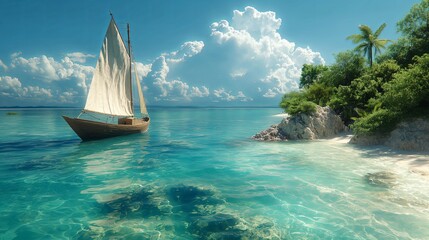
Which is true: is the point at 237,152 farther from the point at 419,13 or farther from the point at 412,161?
the point at 419,13

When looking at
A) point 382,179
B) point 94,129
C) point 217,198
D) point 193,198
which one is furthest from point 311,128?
point 94,129

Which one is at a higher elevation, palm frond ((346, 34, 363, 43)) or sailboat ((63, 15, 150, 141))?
palm frond ((346, 34, 363, 43))

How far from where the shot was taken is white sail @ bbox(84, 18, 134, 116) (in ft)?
89.5

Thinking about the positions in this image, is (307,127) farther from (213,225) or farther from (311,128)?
(213,225)

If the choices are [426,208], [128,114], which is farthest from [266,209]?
[128,114]

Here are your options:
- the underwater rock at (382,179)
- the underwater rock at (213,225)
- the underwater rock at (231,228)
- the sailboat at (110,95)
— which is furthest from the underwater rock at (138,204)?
the sailboat at (110,95)

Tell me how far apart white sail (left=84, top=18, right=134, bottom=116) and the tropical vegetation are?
18791 mm

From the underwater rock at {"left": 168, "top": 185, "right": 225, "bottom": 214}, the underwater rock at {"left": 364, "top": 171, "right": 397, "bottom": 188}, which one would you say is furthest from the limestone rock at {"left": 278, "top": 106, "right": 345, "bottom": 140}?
the underwater rock at {"left": 168, "top": 185, "right": 225, "bottom": 214}

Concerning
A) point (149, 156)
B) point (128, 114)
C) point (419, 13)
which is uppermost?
point (419, 13)

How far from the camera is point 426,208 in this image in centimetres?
823

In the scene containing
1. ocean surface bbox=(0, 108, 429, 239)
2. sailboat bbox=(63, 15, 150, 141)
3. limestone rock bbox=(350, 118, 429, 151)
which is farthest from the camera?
sailboat bbox=(63, 15, 150, 141)

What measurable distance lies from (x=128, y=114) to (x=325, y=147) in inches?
895

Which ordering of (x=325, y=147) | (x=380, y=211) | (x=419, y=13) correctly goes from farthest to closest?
(x=419, y=13)
(x=325, y=147)
(x=380, y=211)

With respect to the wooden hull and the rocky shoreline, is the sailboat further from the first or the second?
the rocky shoreline
